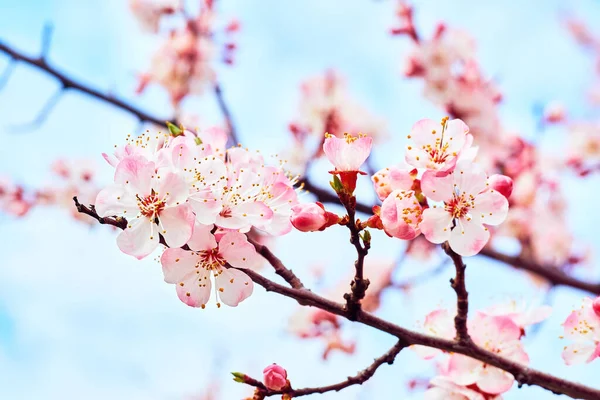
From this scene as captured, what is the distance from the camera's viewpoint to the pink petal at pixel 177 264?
44.8 inches

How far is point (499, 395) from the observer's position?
4.59 ft

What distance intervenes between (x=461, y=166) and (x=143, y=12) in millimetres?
3539

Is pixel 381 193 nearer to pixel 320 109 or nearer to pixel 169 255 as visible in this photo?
pixel 169 255

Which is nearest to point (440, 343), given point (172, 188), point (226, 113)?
point (172, 188)

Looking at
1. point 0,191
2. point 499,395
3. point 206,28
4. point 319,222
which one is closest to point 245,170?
point 319,222

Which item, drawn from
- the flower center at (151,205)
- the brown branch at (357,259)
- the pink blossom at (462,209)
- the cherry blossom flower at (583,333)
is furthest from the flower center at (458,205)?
the flower center at (151,205)

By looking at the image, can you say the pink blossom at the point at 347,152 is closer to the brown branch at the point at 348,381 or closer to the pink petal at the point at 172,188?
the pink petal at the point at 172,188

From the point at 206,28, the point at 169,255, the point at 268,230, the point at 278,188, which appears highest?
the point at 206,28

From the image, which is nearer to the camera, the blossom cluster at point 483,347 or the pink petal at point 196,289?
the pink petal at point 196,289

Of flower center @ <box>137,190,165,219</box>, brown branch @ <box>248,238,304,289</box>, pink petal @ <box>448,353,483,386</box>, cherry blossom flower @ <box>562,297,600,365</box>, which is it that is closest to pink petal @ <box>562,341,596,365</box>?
cherry blossom flower @ <box>562,297,600,365</box>

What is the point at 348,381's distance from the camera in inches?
48.2

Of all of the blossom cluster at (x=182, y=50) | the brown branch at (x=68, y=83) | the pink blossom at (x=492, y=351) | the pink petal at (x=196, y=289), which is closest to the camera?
the pink petal at (x=196, y=289)

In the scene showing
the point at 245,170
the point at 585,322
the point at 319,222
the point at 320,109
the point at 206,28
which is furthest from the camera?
the point at 320,109

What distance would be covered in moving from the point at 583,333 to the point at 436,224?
1.68ft
